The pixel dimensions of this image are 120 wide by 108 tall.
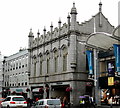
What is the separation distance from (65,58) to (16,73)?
26874 millimetres

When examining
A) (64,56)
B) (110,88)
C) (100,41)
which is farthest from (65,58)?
(100,41)

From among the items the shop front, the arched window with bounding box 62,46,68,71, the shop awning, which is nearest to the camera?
the shop awning

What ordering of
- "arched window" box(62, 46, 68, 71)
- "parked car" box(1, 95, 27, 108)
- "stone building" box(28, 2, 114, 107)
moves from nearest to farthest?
"parked car" box(1, 95, 27, 108)
"stone building" box(28, 2, 114, 107)
"arched window" box(62, 46, 68, 71)

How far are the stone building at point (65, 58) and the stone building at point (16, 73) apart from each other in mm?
8813

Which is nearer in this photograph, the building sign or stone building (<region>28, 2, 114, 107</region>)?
the building sign

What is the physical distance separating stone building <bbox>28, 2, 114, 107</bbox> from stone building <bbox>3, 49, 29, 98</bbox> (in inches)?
347

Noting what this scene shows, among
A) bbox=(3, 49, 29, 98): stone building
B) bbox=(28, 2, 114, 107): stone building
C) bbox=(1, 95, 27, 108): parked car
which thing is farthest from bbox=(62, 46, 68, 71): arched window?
bbox=(3, 49, 29, 98): stone building

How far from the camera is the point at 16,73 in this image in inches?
2689

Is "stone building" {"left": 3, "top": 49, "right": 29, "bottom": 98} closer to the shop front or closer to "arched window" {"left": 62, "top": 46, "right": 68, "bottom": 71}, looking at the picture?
"arched window" {"left": 62, "top": 46, "right": 68, "bottom": 71}

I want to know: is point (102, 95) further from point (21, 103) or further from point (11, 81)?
point (11, 81)

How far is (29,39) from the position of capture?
5653 centimetres

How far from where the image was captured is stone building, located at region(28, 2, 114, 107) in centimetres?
4197

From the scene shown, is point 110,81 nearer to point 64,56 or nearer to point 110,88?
point 110,88

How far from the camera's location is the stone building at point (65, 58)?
1652 inches
